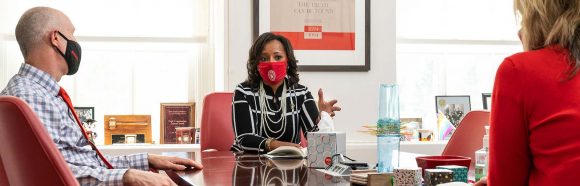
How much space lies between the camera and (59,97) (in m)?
2.25

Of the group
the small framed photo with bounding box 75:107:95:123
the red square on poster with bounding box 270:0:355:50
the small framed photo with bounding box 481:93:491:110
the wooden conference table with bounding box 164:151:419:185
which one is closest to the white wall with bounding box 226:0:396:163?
the red square on poster with bounding box 270:0:355:50

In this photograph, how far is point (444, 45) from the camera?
17.0 feet

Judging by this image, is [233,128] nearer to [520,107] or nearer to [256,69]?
[256,69]

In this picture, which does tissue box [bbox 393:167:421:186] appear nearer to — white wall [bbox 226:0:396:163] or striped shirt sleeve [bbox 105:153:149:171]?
striped shirt sleeve [bbox 105:153:149:171]

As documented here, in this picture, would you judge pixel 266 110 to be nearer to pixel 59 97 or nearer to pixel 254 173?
pixel 254 173

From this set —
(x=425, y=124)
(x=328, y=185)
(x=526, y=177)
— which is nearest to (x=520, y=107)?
(x=526, y=177)

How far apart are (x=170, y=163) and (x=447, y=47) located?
3186mm

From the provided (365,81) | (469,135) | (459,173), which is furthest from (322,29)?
(459,173)

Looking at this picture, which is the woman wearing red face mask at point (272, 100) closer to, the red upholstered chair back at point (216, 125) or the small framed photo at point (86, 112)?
the red upholstered chair back at point (216, 125)

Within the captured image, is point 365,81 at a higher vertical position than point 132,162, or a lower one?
higher

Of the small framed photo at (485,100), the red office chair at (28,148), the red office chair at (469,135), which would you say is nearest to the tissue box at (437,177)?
the red office chair at (28,148)

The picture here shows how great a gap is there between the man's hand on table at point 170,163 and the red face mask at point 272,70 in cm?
91

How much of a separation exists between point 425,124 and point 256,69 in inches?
83.2

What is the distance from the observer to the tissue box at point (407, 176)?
5.62ft
